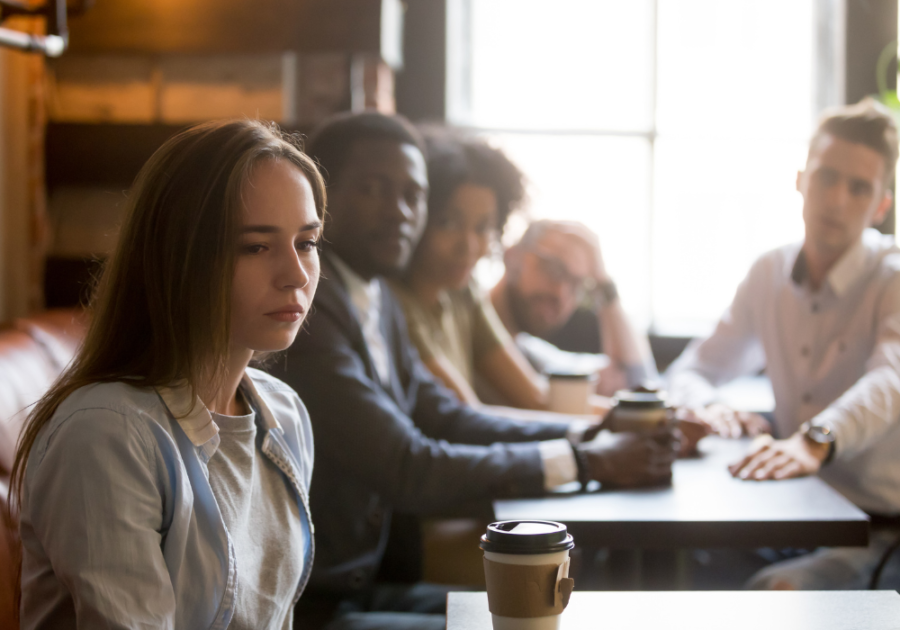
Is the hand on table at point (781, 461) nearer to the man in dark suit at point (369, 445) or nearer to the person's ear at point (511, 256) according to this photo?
the man in dark suit at point (369, 445)

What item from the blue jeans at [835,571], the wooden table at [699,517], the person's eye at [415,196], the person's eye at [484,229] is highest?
the person's eye at [415,196]

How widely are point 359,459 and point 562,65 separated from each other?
2.69 m

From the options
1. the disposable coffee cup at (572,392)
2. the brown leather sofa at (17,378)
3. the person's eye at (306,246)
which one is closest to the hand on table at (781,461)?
the disposable coffee cup at (572,392)

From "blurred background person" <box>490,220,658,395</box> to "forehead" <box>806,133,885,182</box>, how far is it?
104 cm

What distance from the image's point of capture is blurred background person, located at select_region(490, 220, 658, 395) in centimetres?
308

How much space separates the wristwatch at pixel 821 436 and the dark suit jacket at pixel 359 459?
25.2 inches

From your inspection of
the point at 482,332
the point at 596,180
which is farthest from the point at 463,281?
the point at 596,180

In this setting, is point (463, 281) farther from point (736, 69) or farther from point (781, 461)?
point (736, 69)

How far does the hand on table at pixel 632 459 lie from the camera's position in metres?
1.64

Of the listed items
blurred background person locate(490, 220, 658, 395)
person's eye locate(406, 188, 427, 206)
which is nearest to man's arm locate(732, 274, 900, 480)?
person's eye locate(406, 188, 427, 206)

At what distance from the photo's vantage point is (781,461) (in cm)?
175

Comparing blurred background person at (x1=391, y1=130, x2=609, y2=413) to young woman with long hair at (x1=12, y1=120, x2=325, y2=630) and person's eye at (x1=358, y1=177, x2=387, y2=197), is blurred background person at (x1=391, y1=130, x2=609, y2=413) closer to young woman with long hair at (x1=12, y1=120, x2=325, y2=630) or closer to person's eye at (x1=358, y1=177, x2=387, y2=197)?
person's eye at (x1=358, y1=177, x2=387, y2=197)

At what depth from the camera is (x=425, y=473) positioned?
1606mm

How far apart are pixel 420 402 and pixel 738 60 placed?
8.36ft
